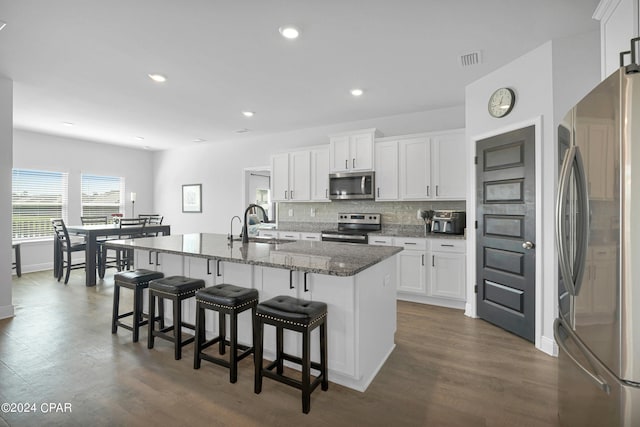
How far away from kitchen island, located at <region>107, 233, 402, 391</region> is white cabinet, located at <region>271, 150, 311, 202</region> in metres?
2.51

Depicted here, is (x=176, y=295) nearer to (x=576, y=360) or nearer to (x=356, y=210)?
(x=576, y=360)

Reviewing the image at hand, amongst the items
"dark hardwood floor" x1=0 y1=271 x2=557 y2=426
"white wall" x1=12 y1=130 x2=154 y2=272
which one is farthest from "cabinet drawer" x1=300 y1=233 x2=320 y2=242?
"white wall" x1=12 y1=130 x2=154 y2=272

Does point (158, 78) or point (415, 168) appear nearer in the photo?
point (158, 78)

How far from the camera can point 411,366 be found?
252cm

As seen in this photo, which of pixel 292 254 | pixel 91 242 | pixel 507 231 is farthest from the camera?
pixel 91 242

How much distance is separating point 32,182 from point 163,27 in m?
5.76

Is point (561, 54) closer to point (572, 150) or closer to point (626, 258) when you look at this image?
point (572, 150)

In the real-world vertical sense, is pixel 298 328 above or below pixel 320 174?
below

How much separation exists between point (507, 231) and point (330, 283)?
2161 millimetres

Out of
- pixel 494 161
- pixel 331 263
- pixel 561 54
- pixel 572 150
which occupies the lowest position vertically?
pixel 331 263

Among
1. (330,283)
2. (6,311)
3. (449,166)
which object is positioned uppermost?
(449,166)

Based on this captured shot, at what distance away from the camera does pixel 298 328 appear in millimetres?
1937

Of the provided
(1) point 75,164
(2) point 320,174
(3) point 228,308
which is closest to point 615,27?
(3) point 228,308

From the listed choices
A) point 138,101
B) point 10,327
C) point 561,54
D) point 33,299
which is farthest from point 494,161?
point 33,299
